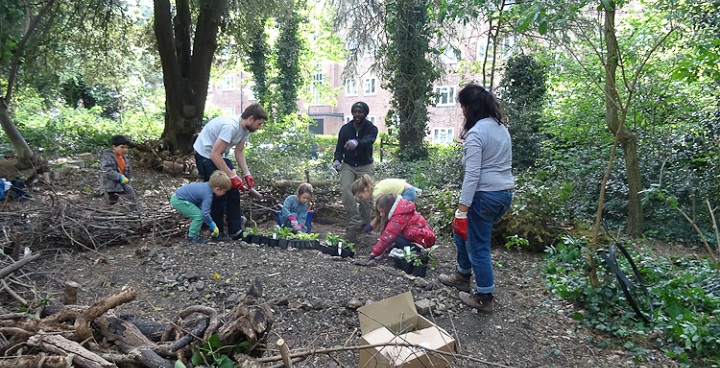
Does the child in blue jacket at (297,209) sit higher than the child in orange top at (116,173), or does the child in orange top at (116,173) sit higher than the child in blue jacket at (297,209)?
the child in orange top at (116,173)

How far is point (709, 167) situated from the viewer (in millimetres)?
6457

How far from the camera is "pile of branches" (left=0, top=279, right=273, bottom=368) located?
1917 millimetres

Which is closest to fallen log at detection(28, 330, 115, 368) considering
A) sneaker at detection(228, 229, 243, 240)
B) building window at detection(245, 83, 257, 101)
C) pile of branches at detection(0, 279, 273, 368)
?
pile of branches at detection(0, 279, 273, 368)

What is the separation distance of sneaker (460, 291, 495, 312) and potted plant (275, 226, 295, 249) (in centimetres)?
216

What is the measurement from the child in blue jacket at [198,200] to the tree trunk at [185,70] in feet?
18.6

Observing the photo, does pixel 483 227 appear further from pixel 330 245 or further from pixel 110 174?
pixel 110 174

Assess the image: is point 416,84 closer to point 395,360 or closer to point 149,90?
point 395,360

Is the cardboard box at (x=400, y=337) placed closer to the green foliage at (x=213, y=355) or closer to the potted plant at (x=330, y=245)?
the green foliage at (x=213, y=355)

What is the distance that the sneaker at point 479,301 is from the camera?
3.53 m

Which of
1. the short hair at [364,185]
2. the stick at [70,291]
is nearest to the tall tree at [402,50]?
the short hair at [364,185]

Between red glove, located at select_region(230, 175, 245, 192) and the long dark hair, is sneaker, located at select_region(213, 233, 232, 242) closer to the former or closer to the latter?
red glove, located at select_region(230, 175, 245, 192)

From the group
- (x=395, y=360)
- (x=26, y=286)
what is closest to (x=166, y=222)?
(x=26, y=286)

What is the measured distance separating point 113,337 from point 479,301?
2.52 m

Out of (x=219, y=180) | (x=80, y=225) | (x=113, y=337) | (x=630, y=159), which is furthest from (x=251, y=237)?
(x=630, y=159)
